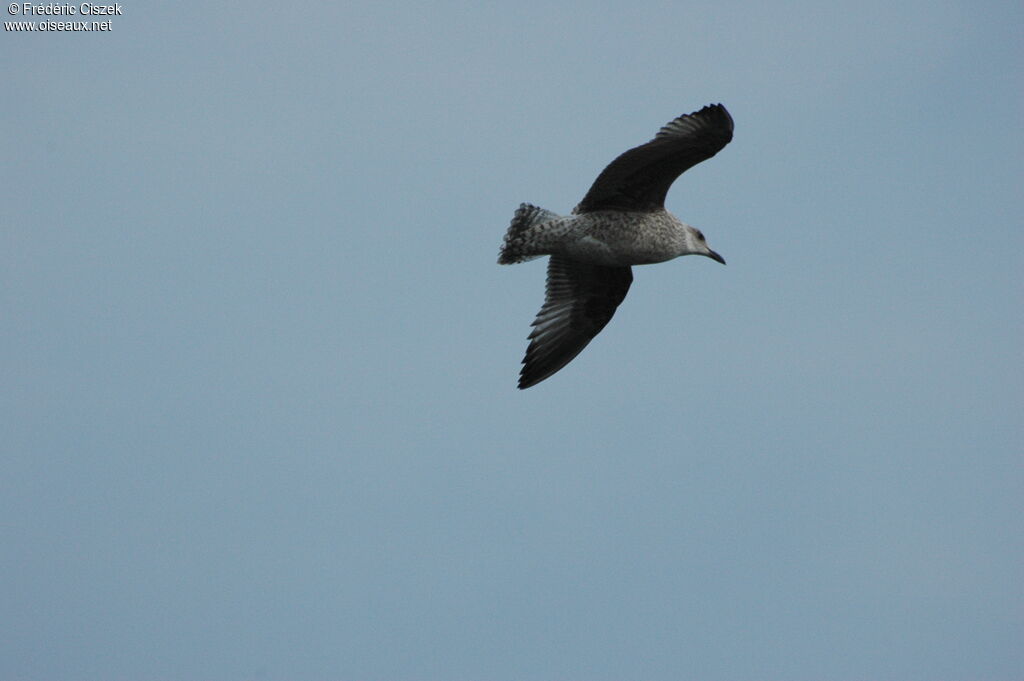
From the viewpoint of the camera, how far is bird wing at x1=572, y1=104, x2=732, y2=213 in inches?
488

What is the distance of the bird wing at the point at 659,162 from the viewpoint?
12.4 metres

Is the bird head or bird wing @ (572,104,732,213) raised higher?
bird wing @ (572,104,732,213)

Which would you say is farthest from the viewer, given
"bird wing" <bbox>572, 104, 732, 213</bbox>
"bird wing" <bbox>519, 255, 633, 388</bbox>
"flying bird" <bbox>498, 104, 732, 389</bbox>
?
"bird wing" <bbox>519, 255, 633, 388</bbox>

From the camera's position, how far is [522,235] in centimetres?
1380

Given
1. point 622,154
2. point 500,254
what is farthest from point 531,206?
point 622,154

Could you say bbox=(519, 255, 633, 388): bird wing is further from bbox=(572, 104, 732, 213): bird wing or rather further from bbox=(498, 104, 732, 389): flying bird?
bbox=(572, 104, 732, 213): bird wing

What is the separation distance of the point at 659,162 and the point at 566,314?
A: 2.60m

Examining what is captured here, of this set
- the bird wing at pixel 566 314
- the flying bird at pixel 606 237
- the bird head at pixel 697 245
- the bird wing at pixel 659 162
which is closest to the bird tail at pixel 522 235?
the flying bird at pixel 606 237

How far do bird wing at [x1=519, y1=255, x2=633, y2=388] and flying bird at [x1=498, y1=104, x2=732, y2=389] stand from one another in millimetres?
10

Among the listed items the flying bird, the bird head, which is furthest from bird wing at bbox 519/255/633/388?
the bird head

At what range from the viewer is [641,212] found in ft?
44.0

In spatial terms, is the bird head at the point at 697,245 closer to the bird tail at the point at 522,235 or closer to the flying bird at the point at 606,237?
the flying bird at the point at 606,237

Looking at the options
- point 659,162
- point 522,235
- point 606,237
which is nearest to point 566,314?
point 522,235

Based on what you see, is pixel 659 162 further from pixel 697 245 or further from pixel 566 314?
pixel 566 314
